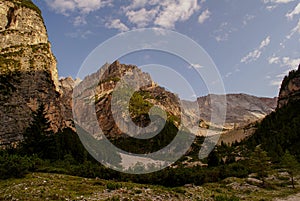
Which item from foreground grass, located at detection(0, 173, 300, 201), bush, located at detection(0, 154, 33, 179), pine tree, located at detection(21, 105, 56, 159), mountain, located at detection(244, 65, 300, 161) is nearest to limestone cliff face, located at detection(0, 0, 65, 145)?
pine tree, located at detection(21, 105, 56, 159)

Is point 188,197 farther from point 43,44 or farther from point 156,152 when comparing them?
point 156,152

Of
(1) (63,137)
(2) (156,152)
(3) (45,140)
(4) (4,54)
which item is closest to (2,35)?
(4) (4,54)

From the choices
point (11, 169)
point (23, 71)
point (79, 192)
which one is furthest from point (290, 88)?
point (79, 192)

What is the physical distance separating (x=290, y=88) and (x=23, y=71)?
168046 mm

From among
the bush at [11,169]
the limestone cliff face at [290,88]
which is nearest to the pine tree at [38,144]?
the bush at [11,169]

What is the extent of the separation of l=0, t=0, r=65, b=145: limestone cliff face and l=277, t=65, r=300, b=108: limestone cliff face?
145860 millimetres

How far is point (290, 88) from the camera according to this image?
7185 inches

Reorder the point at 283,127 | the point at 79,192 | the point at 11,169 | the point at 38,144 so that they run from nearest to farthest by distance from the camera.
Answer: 1. the point at 79,192
2. the point at 11,169
3. the point at 38,144
4. the point at 283,127

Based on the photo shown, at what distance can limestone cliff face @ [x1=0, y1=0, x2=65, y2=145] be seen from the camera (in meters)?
81.2

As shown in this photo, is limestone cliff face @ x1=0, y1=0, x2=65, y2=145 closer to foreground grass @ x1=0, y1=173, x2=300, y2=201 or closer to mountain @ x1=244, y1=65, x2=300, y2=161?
foreground grass @ x1=0, y1=173, x2=300, y2=201

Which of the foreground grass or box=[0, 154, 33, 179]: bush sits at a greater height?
box=[0, 154, 33, 179]: bush

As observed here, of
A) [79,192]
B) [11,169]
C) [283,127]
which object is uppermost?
[283,127]

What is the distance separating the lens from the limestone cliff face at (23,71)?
81188 mm

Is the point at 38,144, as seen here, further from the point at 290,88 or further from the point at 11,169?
the point at 290,88
